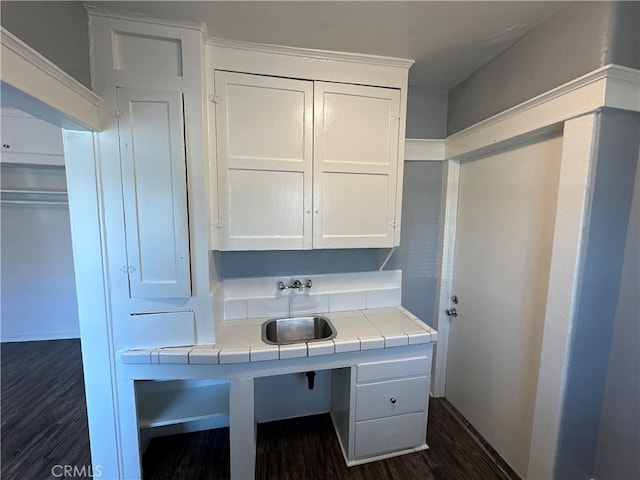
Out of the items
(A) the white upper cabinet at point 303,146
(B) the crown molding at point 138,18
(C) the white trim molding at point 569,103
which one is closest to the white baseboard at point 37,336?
(A) the white upper cabinet at point 303,146

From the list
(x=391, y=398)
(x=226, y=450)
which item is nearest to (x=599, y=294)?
(x=391, y=398)

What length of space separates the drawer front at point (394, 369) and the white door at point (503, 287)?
0.51m

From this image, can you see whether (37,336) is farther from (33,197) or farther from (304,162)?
(304,162)

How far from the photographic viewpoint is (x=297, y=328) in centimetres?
182

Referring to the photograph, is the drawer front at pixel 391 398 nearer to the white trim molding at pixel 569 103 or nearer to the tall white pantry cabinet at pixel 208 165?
the tall white pantry cabinet at pixel 208 165

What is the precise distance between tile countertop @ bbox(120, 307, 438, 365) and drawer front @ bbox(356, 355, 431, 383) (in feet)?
0.39

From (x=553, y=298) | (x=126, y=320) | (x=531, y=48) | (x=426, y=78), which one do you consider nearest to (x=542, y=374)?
(x=553, y=298)

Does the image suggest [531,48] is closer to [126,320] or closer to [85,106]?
[85,106]

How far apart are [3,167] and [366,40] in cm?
388

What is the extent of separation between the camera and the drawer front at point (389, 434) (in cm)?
155

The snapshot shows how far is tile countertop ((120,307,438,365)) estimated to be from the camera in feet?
4.30

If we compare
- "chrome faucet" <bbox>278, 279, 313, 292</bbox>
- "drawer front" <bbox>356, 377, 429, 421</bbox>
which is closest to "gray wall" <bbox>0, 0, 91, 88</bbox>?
"chrome faucet" <bbox>278, 279, 313, 292</bbox>

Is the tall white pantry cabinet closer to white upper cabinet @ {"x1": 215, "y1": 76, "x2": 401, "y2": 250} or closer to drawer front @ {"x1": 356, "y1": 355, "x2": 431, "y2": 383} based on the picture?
white upper cabinet @ {"x1": 215, "y1": 76, "x2": 401, "y2": 250}

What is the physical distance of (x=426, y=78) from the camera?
1818 mm
